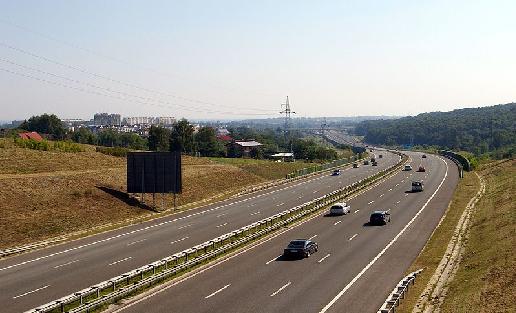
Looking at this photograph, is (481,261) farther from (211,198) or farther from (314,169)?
(314,169)

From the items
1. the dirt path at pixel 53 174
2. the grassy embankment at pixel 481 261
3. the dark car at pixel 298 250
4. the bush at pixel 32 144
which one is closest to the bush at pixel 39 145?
the bush at pixel 32 144

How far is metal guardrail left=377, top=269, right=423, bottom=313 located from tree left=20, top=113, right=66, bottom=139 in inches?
6401

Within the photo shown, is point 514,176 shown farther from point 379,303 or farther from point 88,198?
point 379,303

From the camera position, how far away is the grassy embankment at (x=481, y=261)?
2728 centimetres

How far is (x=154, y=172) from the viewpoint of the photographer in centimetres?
6531

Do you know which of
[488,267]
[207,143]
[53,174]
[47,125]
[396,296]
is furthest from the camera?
[47,125]

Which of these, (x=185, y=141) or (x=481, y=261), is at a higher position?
(x=185, y=141)

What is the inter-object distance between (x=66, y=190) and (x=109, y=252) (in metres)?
22.6

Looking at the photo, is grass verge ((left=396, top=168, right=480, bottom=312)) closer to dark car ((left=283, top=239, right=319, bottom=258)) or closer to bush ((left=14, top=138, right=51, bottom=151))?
dark car ((left=283, top=239, right=319, bottom=258))

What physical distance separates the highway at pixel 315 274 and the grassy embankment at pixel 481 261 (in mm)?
1295

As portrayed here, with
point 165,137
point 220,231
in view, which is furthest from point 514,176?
point 165,137

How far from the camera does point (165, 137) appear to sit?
155m

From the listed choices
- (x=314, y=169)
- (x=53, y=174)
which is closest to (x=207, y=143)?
(x=314, y=169)

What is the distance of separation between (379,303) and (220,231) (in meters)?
25.9
